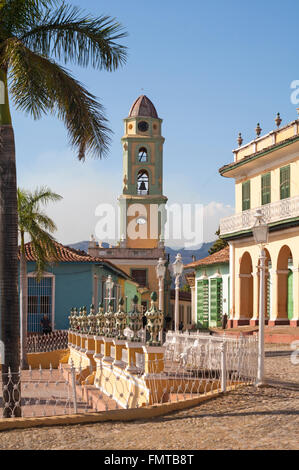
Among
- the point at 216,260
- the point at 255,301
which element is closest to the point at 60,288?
the point at 255,301

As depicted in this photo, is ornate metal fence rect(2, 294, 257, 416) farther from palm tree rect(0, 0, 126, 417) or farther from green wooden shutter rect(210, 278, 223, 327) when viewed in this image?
green wooden shutter rect(210, 278, 223, 327)

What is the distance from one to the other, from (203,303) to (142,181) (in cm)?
2159

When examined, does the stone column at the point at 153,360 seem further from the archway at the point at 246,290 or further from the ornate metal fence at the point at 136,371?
the archway at the point at 246,290

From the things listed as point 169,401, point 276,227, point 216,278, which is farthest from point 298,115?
point 169,401

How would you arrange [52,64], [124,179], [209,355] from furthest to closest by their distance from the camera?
[124,179]
[209,355]
[52,64]

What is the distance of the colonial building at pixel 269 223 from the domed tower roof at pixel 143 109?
2583cm

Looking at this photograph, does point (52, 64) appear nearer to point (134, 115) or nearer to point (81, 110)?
point (81, 110)

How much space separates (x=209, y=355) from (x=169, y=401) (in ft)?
12.8

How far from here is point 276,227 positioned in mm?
26422

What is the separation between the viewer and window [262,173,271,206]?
29094 mm

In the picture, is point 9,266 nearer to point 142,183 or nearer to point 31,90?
point 31,90

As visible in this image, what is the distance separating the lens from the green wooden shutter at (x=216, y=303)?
35125 millimetres

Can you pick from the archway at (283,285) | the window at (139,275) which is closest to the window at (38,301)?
the archway at (283,285)

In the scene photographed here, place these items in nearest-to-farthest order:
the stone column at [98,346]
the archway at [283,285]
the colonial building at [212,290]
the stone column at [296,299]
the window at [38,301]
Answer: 1. the stone column at [98,346]
2. the stone column at [296,299]
3. the archway at [283,285]
4. the window at [38,301]
5. the colonial building at [212,290]
